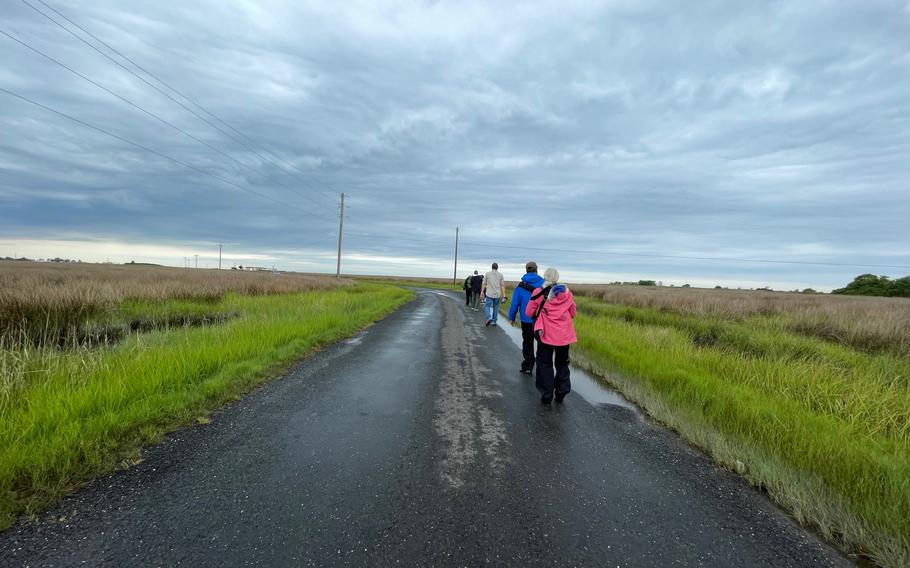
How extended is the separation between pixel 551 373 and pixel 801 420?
9.39 feet

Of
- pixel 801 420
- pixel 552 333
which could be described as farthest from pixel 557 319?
pixel 801 420

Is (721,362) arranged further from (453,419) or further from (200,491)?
(200,491)

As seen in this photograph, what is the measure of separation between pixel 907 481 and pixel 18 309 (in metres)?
15.5

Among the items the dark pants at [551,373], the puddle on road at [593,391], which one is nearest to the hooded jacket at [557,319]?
the dark pants at [551,373]

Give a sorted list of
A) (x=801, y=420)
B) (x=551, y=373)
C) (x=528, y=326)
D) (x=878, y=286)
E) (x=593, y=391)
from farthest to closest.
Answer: (x=878, y=286) → (x=528, y=326) → (x=593, y=391) → (x=551, y=373) → (x=801, y=420)

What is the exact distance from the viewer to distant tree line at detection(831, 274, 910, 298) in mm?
49062

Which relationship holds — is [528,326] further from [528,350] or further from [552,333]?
[552,333]

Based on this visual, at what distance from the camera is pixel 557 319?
18.2ft

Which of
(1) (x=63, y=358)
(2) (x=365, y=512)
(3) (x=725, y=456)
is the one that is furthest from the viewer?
(1) (x=63, y=358)

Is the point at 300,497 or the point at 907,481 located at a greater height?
the point at 907,481

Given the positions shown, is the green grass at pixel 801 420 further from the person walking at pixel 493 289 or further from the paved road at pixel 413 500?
the person walking at pixel 493 289

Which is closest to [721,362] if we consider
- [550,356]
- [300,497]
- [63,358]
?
[550,356]

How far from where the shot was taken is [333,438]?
388 centimetres

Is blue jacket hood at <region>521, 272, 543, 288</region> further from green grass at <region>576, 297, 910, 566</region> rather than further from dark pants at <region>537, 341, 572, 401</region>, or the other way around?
green grass at <region>576, 297, 910, 566</region>
